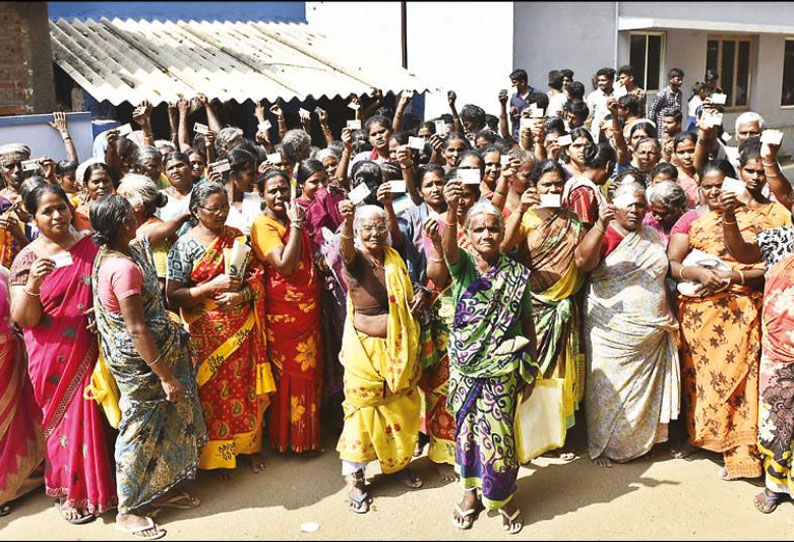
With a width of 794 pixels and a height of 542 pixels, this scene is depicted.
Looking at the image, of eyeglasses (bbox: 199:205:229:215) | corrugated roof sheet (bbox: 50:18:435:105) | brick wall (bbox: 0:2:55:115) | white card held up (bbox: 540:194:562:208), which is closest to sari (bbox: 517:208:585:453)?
white card held up (bbox: 540:194:562:208)

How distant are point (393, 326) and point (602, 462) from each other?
1.62 metres

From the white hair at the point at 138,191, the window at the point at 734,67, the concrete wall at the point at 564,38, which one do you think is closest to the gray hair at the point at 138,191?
the white hair at the point at 138,191

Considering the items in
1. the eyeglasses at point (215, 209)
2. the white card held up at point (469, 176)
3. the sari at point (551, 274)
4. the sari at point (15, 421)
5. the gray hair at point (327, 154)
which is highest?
the gray hair at point (327, 154)

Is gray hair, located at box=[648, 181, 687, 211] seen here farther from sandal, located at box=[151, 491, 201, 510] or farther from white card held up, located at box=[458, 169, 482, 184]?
sandal, located at box=[151, 491, 201, 510]

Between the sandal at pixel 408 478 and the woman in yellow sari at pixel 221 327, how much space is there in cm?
84

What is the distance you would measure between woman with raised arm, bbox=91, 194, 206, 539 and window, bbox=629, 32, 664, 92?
1106 cm

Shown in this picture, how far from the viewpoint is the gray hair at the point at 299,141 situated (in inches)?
241

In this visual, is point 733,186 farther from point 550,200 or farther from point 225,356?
point 225,356

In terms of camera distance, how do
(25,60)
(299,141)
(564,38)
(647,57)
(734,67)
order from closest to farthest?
(299,141)
(25,60)
(564,38)
(647,57)
(734,67)

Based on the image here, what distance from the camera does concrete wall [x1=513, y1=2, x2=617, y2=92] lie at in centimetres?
1167

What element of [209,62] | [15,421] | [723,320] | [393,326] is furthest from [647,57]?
[15,421]

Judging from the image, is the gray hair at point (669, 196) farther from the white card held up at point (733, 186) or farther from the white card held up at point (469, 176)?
the white card held up at point (469, 176)

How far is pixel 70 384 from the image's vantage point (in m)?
3.82

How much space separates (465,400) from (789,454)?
67.6 inches
